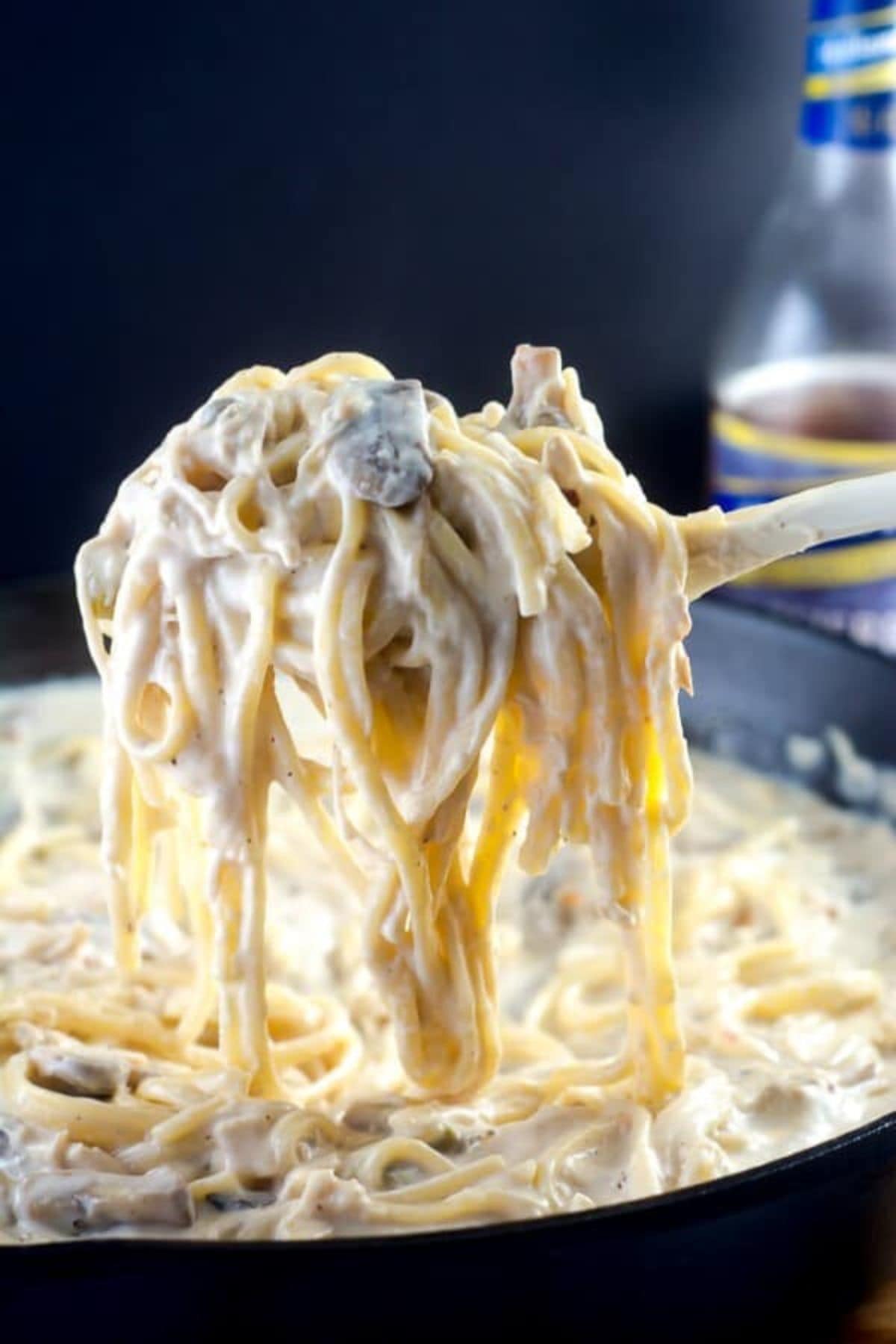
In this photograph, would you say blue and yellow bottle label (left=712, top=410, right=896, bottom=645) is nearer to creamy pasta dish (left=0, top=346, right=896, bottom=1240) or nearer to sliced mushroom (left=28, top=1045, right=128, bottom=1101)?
creamy pasta dish (left=0, top=346, right=896, bottom=1240)

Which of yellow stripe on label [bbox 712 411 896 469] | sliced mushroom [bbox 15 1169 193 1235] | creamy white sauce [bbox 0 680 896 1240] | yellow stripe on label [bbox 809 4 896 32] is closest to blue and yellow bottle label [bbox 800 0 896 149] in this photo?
yellow stripe on label [bbox 809 4 896 32]

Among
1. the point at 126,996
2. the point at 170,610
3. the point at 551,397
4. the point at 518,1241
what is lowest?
the point at 126,996

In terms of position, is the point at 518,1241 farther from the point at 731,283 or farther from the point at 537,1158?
the point at 731,283

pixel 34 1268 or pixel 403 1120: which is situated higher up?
pixel 34 1268

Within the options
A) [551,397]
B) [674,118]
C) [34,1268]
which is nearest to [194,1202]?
[34,1268]

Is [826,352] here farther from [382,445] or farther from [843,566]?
[382,445]

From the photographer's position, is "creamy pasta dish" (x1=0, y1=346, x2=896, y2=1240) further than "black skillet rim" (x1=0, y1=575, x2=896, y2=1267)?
Yes

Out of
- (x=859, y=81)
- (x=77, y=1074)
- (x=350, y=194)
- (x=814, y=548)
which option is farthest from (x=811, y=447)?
(x=77, y=1074)
